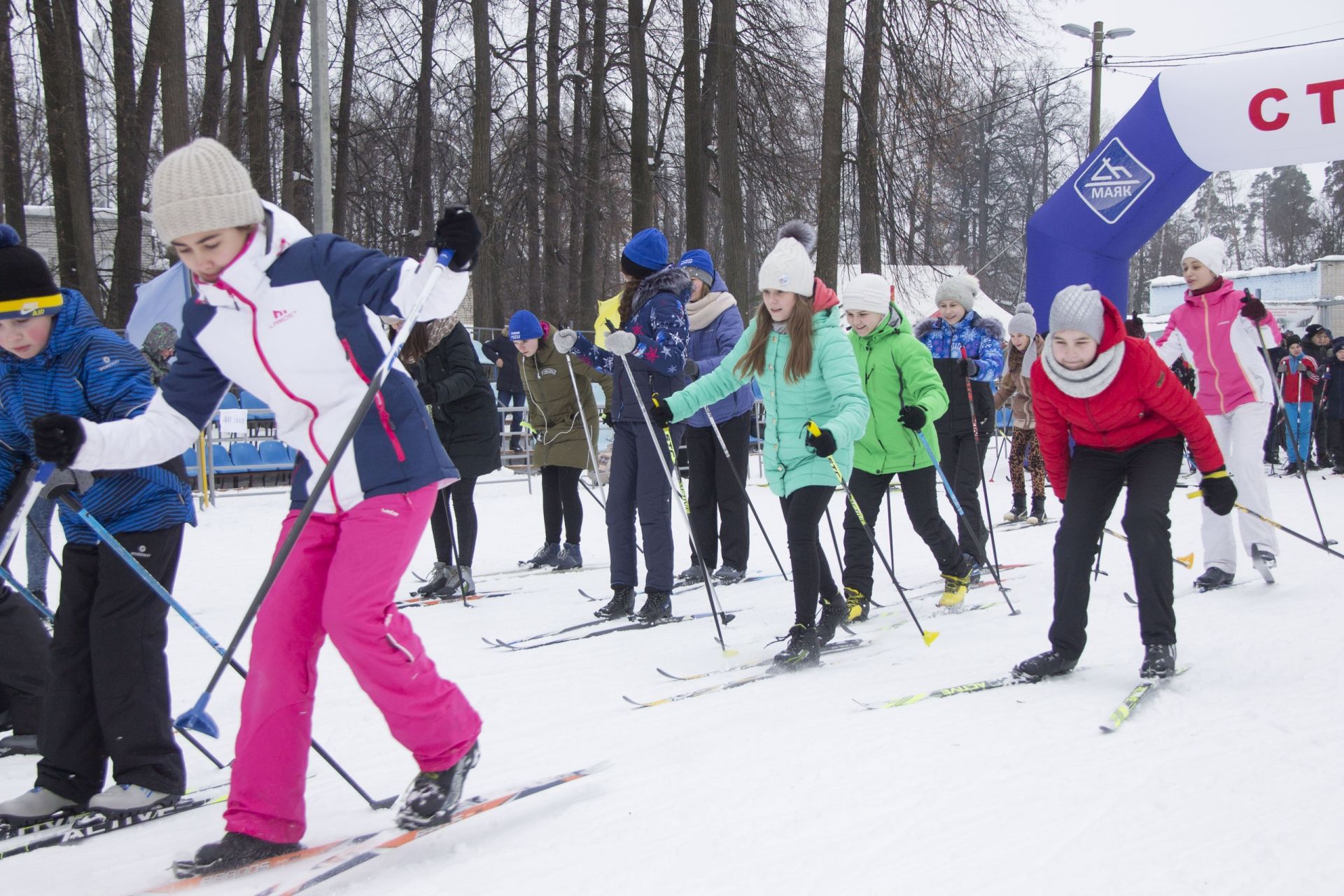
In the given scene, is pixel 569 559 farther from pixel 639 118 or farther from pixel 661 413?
pixel 639 118

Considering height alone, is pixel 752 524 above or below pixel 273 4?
below

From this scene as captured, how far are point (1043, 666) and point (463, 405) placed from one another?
3.78m

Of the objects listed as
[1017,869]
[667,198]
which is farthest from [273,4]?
[1017,869]

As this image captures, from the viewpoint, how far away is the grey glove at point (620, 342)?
523 cm

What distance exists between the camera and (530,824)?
111 inches

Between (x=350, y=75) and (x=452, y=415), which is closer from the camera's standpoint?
(x=452, y=415)

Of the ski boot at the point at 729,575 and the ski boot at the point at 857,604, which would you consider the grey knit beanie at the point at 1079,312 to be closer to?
the ski boot at the point at 857,604

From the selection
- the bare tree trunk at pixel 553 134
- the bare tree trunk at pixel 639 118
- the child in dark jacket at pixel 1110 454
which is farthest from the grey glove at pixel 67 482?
the bare tree trunk at pixel 553 134


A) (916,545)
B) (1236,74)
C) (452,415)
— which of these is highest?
(1236,74)

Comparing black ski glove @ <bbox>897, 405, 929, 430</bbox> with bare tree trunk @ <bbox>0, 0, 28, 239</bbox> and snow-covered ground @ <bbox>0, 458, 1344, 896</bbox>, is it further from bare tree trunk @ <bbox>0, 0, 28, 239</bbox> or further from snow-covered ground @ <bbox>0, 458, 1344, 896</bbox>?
bare tree trunk @ <bbox>0, 0, 28, 239</bbox>

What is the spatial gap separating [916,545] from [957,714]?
480 centimetres

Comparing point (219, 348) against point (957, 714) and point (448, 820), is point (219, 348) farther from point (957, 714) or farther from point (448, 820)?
point (957, 714)

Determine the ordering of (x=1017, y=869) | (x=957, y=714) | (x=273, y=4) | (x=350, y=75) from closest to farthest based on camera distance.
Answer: (x=1017, y=869)
(x=957, y=714)
(x=273, y=4)
(x=350, y=75)

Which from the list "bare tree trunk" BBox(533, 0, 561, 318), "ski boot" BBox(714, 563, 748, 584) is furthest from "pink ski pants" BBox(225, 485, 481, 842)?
"bare tree trunk" BBox(533, 0, 561, 318)
